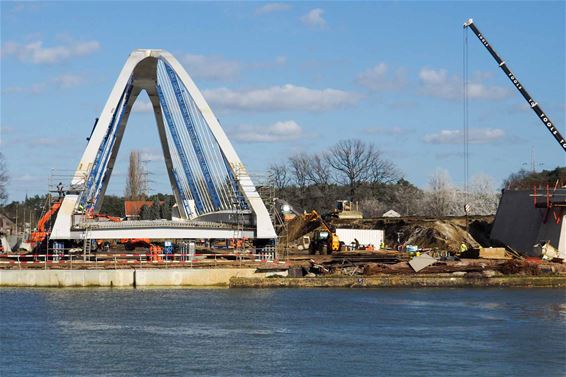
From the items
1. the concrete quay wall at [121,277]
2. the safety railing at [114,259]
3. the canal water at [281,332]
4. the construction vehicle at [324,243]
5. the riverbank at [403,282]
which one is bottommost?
the canal water at [281,332]

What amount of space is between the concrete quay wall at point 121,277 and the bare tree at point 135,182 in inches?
3089

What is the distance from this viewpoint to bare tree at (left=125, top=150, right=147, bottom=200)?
127562mm

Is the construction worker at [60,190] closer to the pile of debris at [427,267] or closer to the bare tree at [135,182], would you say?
the pile of debris at [427,267]

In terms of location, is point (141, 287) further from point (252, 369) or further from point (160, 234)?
point (252, 369)

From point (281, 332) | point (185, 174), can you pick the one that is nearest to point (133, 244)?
point (185, 174)

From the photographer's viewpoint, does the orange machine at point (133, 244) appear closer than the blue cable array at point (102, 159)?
No

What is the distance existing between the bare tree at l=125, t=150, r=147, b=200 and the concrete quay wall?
78.5 m

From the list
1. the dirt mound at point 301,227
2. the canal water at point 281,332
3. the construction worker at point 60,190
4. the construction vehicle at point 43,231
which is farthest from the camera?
the dirt mound at point 301,227

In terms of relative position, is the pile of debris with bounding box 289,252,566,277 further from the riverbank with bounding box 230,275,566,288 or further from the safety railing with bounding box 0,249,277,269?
the safety railing with bounding box 0,249,277,269

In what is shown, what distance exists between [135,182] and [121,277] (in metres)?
82.0

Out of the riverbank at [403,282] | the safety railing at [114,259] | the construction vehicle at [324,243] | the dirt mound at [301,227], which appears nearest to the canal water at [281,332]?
the riverbank at [403,282]

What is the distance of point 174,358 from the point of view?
29.9 metres

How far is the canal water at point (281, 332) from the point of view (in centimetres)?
2867

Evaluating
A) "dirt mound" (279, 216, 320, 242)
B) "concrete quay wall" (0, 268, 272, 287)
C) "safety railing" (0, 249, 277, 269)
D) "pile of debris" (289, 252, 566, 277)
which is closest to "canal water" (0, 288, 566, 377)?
"concrete quay wall" (0, 268, 272, 287)
